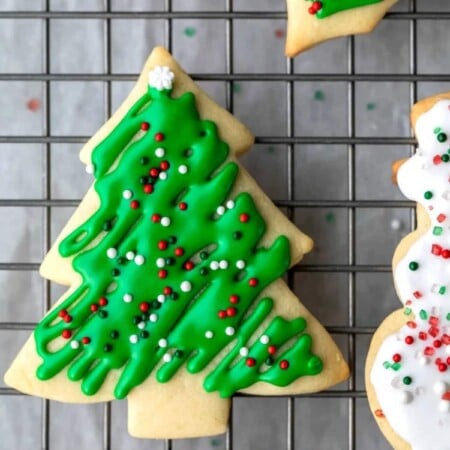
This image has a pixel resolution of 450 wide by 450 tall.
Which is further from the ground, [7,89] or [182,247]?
[7,89]

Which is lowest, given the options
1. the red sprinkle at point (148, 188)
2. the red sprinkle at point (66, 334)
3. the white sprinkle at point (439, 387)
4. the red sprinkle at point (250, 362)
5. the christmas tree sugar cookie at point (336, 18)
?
the white sprinkle at point (439, 387)

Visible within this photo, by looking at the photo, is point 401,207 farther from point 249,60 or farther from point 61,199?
point 61,199

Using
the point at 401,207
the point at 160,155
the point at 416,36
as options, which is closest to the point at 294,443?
the point at 401,207

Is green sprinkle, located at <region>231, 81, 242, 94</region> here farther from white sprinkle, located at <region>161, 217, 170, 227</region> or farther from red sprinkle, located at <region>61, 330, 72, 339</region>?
red sprinkle, located at <region>61, 330, 72, 339</region>

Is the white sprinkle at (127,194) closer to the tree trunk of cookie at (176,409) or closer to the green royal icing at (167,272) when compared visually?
the green royal icing at (167,272)

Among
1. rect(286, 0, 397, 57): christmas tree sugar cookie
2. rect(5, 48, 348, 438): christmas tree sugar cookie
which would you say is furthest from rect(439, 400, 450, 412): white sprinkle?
rect(286, 0, 397, 57): christmas tree sugar cookie

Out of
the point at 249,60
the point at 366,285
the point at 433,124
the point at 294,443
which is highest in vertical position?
the point at 249,60

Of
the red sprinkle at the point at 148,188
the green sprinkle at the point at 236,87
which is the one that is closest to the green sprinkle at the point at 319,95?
the green sprinkle at the point at 236,87
